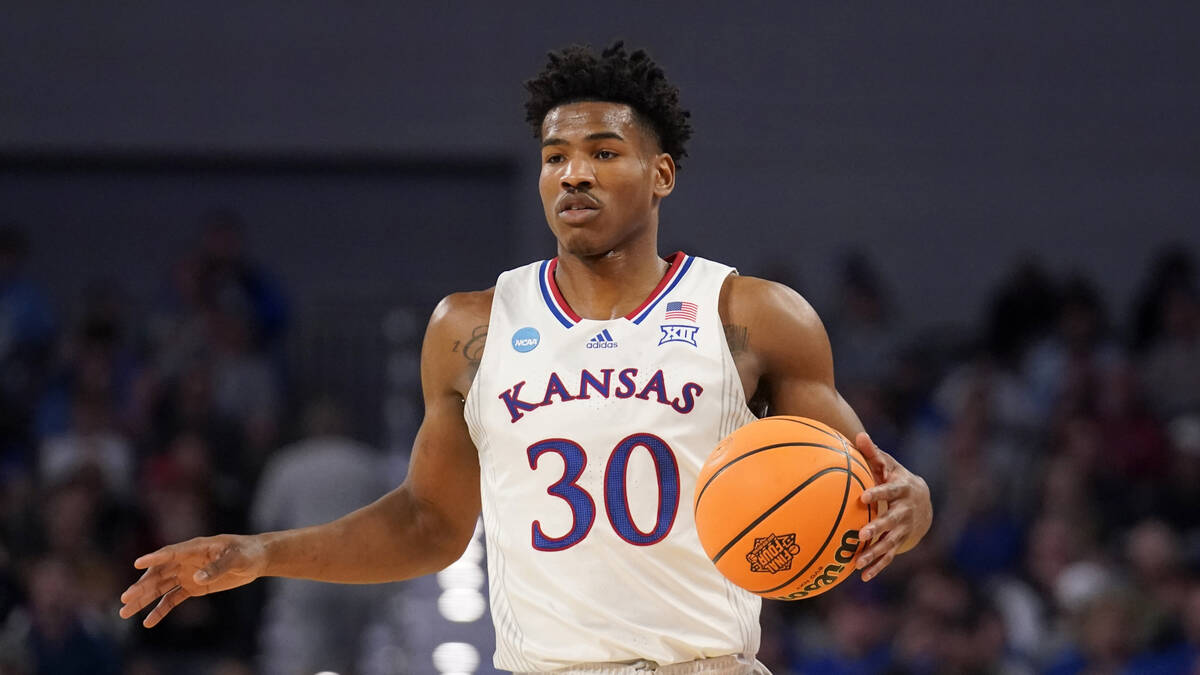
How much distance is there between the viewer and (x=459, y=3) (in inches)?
568

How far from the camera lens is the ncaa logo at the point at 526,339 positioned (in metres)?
4.21

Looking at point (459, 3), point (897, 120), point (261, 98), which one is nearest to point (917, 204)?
point (897, 120)

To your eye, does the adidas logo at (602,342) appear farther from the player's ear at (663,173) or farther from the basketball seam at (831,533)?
the basketball seam at (831,533)

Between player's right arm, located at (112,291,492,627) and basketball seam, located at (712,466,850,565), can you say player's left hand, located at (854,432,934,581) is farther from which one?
player's right arm, located at (112,291,492,627)

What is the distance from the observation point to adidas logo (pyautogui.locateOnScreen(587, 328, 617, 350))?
414cm

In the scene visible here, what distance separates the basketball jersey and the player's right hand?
64 centimetres

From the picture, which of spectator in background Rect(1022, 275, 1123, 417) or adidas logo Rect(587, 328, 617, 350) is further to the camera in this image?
spectator in background Rect(1022, 275, 1123, 417)

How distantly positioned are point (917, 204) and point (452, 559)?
10244 mm

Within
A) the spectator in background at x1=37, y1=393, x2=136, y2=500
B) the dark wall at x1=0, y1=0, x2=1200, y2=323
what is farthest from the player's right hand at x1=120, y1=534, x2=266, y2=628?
the dark wall at x1=0, y1=0, x2=1200, y2=323

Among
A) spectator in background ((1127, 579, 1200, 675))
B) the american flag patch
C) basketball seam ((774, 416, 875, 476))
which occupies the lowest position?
spectator in background ((1127, 579, 1200, 675))

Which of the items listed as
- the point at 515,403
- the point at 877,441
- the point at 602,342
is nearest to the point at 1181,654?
the point at 877,441

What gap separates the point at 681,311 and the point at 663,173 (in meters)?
0.42

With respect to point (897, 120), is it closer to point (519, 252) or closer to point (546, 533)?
point (519, 252)

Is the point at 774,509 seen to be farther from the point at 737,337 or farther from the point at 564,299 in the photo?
the point at 564,299
